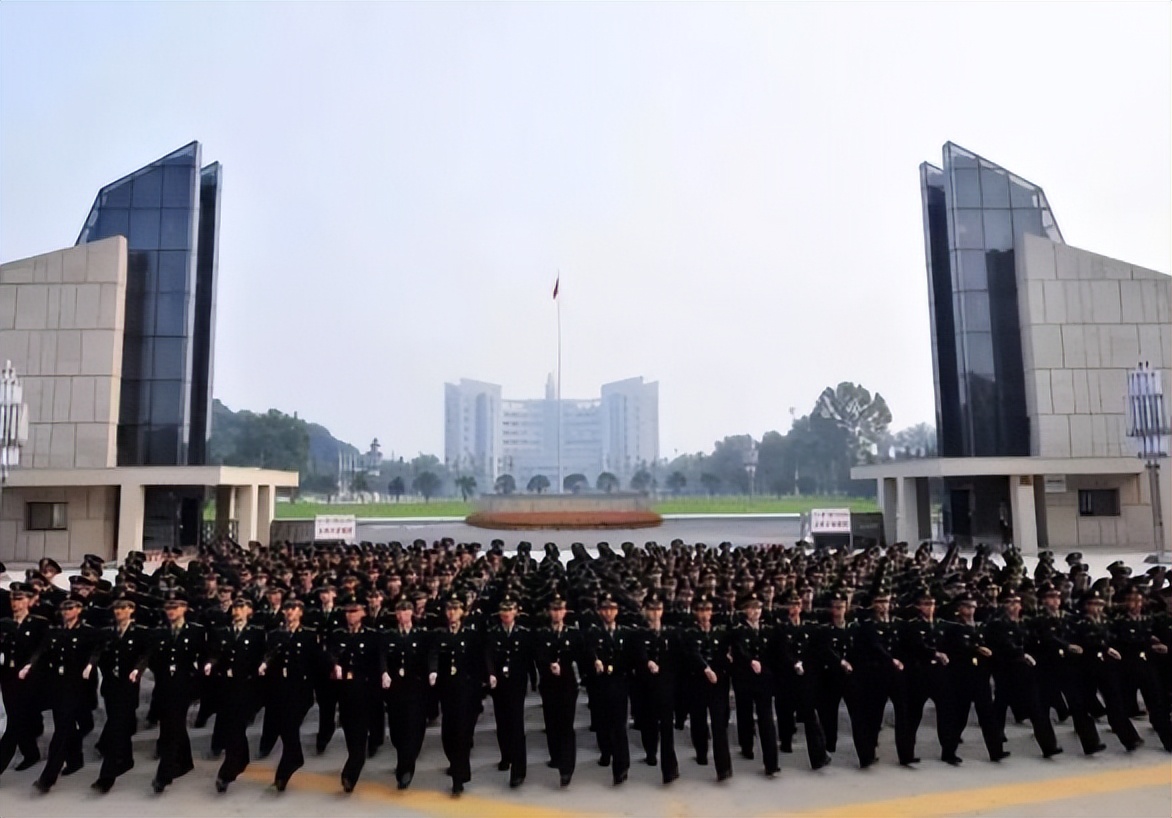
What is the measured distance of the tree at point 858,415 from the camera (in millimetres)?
80188

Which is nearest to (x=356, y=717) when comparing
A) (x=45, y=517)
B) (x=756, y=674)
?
(x=756, y=674)

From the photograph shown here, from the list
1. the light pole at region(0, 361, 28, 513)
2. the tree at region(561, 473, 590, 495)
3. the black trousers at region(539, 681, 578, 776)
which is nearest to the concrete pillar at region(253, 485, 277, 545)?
the light pole at region(0, 361, 28, 513)

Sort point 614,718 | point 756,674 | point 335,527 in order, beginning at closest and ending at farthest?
point 614,718, point 756,674, point 335,527

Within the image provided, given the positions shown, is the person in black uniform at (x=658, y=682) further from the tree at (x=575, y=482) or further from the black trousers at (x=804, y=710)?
the tree at (x=575, y=482)

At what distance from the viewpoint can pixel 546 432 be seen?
93.0 m

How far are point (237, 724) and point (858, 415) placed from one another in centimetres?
8135

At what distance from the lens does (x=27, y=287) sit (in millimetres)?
22797

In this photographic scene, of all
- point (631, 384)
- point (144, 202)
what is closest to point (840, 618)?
point (144, 202)

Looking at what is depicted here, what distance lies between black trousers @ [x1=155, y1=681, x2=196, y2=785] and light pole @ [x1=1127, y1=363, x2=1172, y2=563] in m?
22.9

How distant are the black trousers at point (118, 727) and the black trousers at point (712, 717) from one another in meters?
4.34

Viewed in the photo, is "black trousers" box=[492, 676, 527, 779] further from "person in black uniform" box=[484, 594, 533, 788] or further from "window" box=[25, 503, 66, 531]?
"window" box=[25, 503, 66, 531]

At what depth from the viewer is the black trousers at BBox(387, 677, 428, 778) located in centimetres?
590

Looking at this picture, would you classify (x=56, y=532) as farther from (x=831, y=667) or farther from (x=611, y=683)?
(x=831, y=667)

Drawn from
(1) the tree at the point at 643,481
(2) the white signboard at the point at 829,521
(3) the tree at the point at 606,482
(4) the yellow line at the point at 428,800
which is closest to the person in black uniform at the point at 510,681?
(4) the yellow line at the point at 428,800
